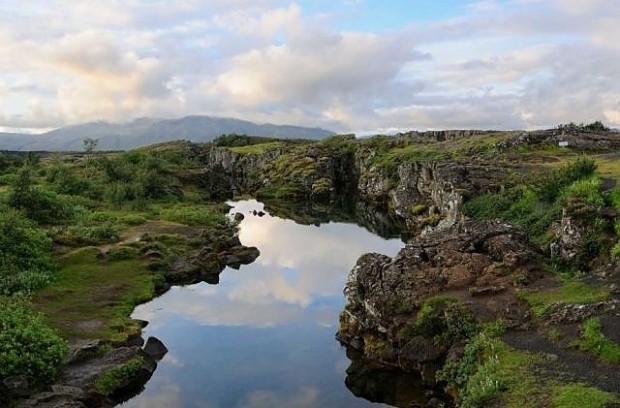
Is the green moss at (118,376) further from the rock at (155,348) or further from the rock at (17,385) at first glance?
the rock at (17,385)

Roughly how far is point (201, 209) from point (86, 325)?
5521 centimetres

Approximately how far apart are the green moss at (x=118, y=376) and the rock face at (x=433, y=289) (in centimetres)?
1425

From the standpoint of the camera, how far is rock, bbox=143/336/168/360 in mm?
39119

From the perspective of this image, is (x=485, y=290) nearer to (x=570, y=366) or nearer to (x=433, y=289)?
(x=433, y=289)

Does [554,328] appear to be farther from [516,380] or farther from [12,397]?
[12,397]

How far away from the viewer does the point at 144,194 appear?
10181 centimetres

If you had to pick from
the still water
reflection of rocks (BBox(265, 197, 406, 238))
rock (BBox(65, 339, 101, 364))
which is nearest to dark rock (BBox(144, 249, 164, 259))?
the still water

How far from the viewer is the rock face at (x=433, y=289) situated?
33562 mm

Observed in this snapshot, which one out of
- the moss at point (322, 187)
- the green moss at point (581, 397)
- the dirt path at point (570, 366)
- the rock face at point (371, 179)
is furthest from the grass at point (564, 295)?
the moss at point (322, 187)

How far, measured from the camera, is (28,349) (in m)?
31.8

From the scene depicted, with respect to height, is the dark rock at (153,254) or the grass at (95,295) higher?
the dark rock at (153,254)

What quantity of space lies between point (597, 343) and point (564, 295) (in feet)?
20.5

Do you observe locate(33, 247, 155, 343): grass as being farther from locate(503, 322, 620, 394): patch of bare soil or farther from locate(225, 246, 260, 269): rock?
locate(503, 322, 620, 394): patch of bare soil

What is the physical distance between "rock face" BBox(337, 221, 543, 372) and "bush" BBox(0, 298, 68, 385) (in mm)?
18962
